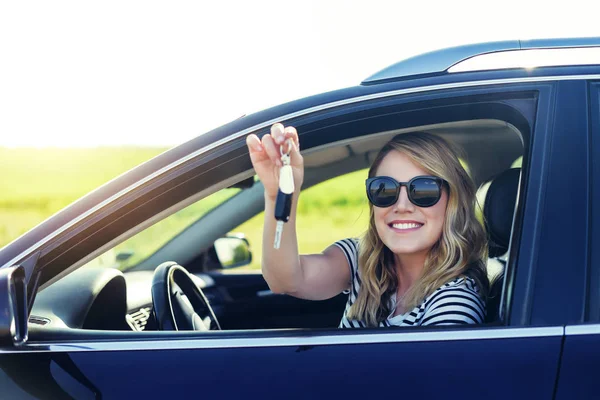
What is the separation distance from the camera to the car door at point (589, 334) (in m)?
1.46

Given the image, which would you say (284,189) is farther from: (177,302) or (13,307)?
(177,302)

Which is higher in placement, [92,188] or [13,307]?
[13,307]

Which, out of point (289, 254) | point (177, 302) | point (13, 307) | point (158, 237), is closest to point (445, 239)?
point (289, 254)

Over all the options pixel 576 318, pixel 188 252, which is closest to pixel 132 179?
pixel 576 318

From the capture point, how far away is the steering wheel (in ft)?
6.93

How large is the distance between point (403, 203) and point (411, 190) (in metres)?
0.05

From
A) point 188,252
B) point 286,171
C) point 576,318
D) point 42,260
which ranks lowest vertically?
point 188,252

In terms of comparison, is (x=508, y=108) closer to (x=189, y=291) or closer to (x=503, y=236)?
(x=503, y=236)

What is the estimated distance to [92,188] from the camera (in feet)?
40.3

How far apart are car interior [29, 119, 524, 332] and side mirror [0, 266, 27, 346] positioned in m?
→ 0.36

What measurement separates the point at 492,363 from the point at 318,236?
12405 mm

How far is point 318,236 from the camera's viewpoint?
13898mm

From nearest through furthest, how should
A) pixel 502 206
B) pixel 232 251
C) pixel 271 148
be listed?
pixel 271 148
pixel 502 206
pixel 232 251

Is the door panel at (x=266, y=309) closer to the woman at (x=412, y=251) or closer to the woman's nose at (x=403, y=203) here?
the woman at (x=412, y=251)
